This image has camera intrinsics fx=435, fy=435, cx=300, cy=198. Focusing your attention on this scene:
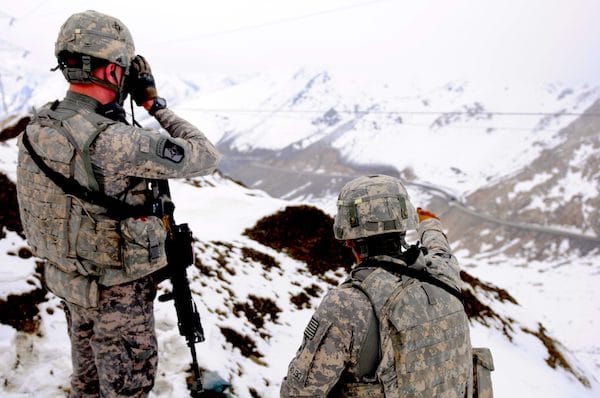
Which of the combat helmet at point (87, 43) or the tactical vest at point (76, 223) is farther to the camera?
the combat helmet at point (87, 43)

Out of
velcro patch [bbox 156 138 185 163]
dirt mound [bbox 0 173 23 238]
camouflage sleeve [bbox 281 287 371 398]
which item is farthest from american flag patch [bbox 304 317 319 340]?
dirt mound [bbox 0 173 23 238]

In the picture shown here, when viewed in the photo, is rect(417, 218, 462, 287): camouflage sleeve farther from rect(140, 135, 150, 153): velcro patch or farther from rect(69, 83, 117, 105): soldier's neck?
rect(69, 83, 117, 105): soldier's neck

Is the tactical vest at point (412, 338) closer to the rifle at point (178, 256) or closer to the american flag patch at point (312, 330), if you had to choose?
the american flag patch at point (312, 330)

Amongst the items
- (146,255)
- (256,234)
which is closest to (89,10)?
(146,255)

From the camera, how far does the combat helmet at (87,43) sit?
321cm

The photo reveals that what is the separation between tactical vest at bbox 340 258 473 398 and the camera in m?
2.72

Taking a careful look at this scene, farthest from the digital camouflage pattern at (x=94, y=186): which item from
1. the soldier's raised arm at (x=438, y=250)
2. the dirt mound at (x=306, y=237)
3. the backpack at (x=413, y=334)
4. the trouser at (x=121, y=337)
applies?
the dirt mound at (x=306, y=237)

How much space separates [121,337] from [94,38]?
226 cm

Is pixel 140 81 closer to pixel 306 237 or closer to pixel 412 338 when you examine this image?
pixel 412 338

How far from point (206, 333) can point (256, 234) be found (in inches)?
298

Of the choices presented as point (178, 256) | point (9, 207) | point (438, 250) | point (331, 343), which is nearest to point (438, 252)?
point (438, 250)

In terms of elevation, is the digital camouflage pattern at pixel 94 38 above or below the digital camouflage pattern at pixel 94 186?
above

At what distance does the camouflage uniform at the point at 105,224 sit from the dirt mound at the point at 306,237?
8.96 meters

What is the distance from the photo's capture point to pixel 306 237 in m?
14.2
